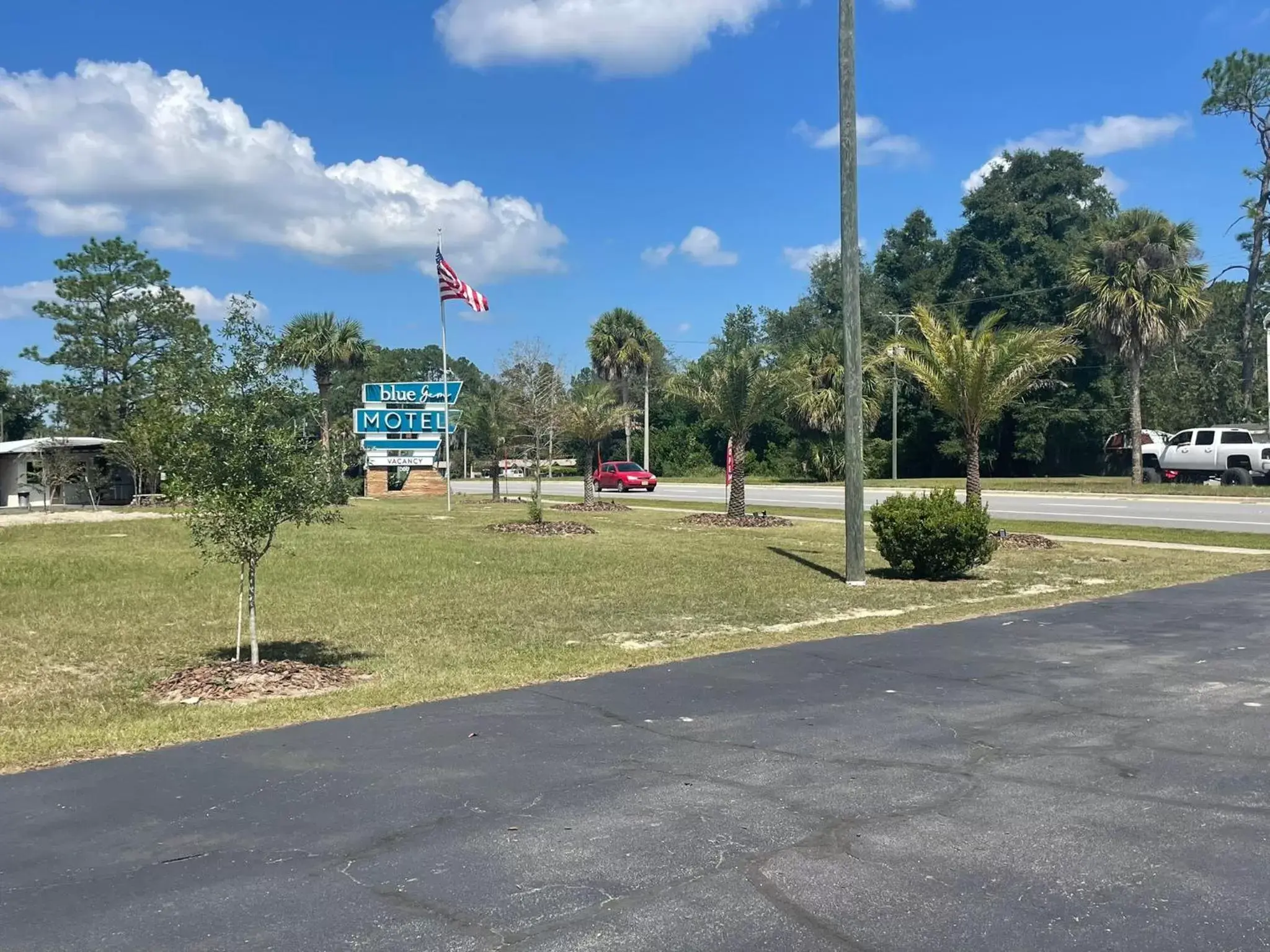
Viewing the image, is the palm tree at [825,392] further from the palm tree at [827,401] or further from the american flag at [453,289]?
the american flag at [453,289]

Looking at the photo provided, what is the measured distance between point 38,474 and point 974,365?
30.5m

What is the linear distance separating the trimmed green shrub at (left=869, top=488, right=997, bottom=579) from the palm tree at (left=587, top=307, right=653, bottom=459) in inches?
1917

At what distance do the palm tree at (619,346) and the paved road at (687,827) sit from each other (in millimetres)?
56864

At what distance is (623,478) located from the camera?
44.0 meters

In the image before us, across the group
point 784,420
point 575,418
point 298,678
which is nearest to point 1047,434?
point 784,420

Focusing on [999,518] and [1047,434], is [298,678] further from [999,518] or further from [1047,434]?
[1047,434]

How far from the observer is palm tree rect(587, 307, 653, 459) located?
209ft

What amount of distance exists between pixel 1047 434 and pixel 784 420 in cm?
1377

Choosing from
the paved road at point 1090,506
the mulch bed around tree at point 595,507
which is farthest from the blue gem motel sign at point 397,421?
the mulch bed around tree at point 595,507

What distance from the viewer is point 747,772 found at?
548 cm

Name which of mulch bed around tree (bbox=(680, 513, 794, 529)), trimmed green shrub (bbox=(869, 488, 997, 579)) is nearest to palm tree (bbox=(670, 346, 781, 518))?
mulch bed around tree (bbox=(680, 513, 794, 529))

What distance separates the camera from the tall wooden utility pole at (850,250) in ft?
44.2

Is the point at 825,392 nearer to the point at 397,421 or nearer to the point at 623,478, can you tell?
the point at 623,478

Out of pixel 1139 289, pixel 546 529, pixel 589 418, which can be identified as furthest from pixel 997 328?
pixel 546 529
